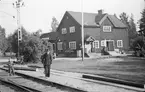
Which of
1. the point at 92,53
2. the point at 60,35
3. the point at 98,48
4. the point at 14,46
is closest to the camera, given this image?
the point at 14,46

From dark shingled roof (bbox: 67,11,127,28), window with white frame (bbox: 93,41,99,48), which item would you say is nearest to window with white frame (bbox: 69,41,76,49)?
window with white frame (bbox: 93,41,99,48)

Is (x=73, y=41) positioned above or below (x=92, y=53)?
above

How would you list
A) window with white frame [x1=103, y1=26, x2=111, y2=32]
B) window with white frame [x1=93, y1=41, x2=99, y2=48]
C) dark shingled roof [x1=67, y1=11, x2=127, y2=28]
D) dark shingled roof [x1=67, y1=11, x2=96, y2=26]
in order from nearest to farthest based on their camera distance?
window with white frame [x1=93, y1=41, x2=99, y2=48], dark shingled roof [x1=67, y1=11, x2=96, y2=26], dark shingled roof [x1=67, y1=11, x2=127, y2=28], window with white frame [x1=103, y1=26, x2=111, y2=32]

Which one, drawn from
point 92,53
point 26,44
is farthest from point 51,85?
point 92,53

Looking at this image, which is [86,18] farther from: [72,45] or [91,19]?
[72,45]

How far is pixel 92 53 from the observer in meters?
33.8

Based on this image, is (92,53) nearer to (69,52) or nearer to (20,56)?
(69,52)

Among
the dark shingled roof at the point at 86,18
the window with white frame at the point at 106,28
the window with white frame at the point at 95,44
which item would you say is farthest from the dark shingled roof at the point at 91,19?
the window with white frame at the point at 95,44

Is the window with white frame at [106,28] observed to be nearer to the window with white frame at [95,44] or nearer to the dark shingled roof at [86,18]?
the dark shingled roof at [86,18]

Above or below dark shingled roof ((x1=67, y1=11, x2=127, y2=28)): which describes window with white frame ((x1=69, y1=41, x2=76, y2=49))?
below

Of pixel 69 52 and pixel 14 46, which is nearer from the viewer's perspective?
pixel 14 46

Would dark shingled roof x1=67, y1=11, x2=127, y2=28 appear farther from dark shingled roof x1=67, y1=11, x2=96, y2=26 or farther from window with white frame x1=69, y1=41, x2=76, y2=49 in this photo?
window with white frame x1=69, y1=41, x2=76, y2=49

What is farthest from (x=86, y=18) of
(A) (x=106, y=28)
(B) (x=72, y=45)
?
(B) (x=72, y=45)

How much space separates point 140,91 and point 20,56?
20.0 m
